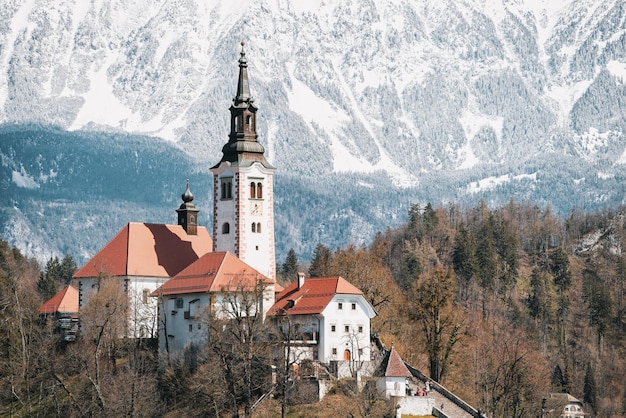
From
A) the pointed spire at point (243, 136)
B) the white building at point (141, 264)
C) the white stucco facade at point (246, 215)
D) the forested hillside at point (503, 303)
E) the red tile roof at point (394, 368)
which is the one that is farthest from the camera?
the pointed spire at point (243, 136)

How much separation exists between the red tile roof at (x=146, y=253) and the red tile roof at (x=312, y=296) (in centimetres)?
1191

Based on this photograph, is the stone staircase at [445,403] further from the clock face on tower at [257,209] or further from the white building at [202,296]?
the clock face on tower at [257,209]

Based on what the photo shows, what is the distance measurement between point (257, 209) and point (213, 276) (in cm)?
1009

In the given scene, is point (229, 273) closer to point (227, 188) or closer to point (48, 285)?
point (227, 188)

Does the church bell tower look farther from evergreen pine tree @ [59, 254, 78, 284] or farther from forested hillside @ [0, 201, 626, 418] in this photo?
evergreen pine tree @ [59, 254, 78, 284]

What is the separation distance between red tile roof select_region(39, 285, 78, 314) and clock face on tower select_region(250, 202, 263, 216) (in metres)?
18.9

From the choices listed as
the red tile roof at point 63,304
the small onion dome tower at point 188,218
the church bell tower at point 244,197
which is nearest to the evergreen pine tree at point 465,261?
the small onion dome tower at point 188,218

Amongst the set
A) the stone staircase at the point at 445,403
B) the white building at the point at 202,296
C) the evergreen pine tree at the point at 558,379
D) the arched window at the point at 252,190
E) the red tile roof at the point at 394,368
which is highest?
the arched window at the point at 252,190

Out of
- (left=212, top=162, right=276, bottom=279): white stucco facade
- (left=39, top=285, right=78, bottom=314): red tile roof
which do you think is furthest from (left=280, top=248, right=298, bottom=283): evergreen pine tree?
(left=212, top=162, right=276, bottom=279): white stucco facade

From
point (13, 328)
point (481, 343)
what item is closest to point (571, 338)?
point (481, 343)

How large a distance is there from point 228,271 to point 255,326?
377 inches

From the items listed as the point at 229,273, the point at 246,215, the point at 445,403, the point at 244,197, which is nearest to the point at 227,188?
the point at 244,197

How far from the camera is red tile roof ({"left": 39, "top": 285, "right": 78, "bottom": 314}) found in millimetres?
114312

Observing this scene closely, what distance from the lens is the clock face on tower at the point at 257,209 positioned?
10456 cm
